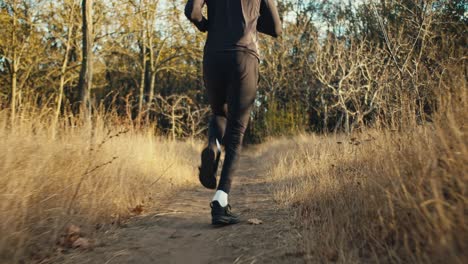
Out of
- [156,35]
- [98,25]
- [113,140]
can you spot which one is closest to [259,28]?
[113,140]

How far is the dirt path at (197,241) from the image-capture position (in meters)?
2.15

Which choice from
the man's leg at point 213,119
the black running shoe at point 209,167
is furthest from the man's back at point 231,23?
the black running shoe at point 209,167

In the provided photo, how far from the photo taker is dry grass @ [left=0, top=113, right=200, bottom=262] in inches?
90.3

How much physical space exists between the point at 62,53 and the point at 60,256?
726 inches

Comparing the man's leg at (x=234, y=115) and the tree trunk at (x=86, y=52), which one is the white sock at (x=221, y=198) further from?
the tree trunk at (x=86, y=52)

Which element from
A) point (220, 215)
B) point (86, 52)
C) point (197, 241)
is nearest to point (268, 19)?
point (220, 215)

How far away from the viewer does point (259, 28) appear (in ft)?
10.3

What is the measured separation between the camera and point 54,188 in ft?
9.67

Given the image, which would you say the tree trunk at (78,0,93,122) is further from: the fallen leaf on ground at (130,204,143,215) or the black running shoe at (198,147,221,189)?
the black running shoe at (198,147,221,189)

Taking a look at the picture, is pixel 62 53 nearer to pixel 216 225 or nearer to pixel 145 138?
pixel 145 138

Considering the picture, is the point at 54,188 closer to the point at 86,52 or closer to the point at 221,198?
the point at 221,198

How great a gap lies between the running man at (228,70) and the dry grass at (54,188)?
91 centimetres

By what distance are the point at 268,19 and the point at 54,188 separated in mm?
2199

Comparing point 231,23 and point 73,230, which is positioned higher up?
point 231,23
